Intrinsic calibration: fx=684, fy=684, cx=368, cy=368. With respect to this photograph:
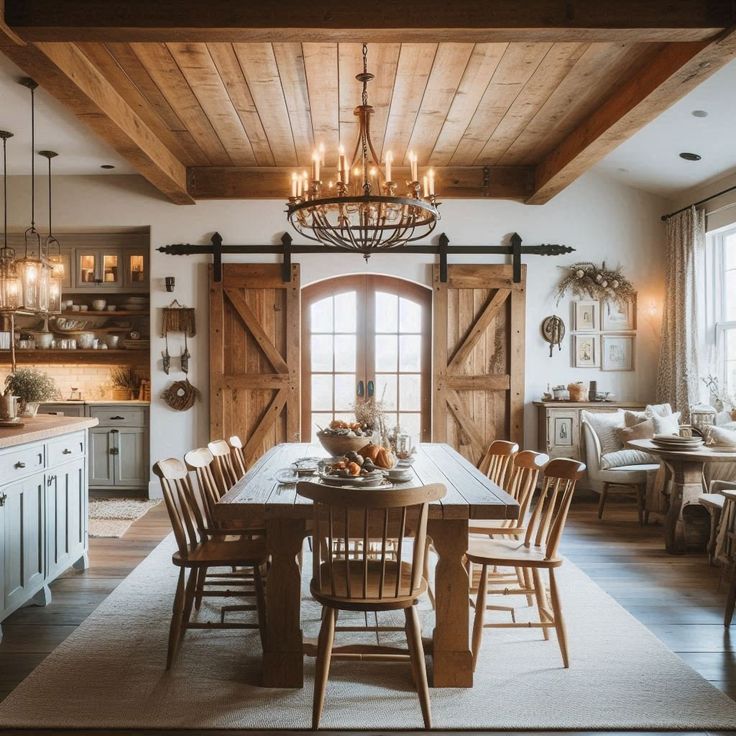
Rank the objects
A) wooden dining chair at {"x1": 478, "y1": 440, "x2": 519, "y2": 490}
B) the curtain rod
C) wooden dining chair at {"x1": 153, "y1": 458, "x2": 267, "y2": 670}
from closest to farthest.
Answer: wooden dining chair at {"x1": 153, "y1": 458, "x2": 267, "y2": 670}
wooden dining chair at {"x1": 478, "y1": 440, "x2": 519, "y2": 490}
the curtain rod

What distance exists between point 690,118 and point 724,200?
115 cm

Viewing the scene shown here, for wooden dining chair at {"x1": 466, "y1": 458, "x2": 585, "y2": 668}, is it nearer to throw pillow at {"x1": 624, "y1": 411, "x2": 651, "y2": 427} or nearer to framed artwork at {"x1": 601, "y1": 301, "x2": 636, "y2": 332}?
throw pillow at {"x1": 624, "y1": 411, "x2": 651, "y2": 427}

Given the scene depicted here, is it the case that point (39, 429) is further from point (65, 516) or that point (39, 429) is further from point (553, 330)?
point (553, 330)

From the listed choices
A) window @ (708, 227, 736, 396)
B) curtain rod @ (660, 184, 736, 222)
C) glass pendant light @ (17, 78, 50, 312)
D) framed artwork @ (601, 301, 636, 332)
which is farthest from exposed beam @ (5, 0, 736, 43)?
framed artwork @ (601, 301, 636, 332)

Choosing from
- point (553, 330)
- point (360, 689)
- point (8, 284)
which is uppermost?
point (8, 284)

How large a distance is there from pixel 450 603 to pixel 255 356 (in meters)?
4.38

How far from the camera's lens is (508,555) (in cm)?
313

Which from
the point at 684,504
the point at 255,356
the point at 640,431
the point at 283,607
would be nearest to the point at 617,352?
the point at 640,431

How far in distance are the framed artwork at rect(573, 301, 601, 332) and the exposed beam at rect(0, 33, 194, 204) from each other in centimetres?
408

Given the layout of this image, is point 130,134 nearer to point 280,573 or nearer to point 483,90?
point 483,90

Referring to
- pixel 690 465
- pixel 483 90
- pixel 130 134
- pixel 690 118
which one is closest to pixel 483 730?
pixel 690 465

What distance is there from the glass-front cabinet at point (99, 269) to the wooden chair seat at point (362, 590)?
5.37m

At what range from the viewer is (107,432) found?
6.88 m

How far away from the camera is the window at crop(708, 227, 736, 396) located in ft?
20.7
